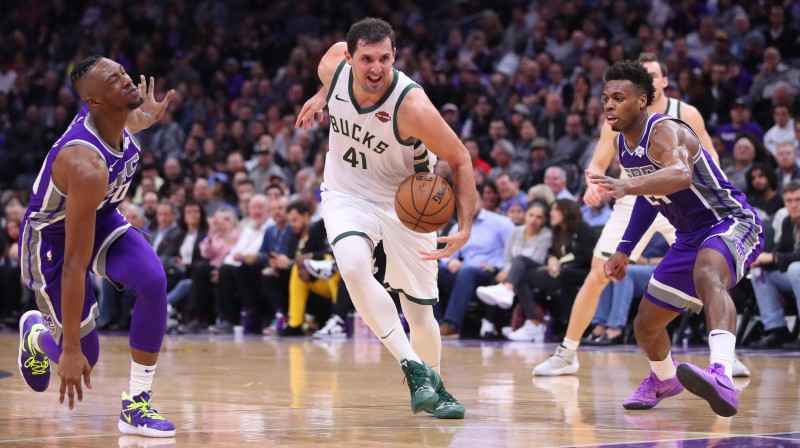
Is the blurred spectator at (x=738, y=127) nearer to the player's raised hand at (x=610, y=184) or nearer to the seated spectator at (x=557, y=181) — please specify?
the seated spectator at (x=557, y=181)

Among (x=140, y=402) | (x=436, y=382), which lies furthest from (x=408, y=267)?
(x=140, y=402)

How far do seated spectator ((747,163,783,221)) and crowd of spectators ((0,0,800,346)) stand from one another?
0.02m

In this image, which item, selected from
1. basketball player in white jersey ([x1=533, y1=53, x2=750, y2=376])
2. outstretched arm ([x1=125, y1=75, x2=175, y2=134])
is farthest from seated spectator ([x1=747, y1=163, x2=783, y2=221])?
outstretched arm ([x1=125, y1=75, x2=175, y2=134])

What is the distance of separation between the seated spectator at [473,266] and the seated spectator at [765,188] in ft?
8.85

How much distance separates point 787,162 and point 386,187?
666cm

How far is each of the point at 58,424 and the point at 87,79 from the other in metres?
1.58

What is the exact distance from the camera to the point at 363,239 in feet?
17.8

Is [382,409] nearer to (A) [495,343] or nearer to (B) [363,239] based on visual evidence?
(B) [363,239]

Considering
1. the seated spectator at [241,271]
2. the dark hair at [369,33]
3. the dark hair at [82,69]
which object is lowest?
the seated spectator at [241,271]

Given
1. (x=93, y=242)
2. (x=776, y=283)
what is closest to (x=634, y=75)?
(x=93, y=242)

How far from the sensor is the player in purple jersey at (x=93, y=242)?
450 cm

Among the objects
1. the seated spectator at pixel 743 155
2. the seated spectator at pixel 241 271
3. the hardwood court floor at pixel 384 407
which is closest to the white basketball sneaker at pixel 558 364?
the hardwood court floor at pixel 384 407

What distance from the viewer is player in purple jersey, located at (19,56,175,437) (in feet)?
14.8

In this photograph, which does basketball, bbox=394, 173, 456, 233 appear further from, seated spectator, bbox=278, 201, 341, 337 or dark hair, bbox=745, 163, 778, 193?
seated spectator, bbox=278, 201, 341, 337
